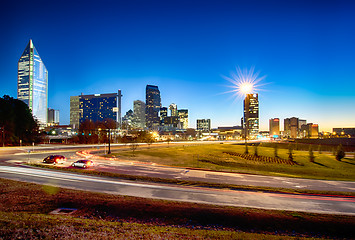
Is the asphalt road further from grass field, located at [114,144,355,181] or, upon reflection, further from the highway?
grass field, located at [114,144,355,181]

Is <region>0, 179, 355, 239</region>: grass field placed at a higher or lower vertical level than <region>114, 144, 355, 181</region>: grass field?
higher

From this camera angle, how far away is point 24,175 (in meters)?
20.7

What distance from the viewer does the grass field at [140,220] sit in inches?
323

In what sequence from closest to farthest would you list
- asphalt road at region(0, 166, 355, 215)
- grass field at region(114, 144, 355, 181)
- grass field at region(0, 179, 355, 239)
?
grass field at region(0, 179, 355, 239)
asphalt road at region(0, 166, 355, 215)
grass field at region(114, 144, 355, 181)

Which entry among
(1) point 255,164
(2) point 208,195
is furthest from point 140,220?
(1) point 255,164

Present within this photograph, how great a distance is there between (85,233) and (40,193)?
30.1 ft

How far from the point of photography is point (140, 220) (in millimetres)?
10391

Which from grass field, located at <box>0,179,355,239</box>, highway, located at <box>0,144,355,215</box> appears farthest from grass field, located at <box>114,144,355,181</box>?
grass field, located at <box>0,179,355,239</box>

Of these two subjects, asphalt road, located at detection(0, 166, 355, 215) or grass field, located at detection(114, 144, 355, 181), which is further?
grass field, located at detection(114, 144, 355, 181)

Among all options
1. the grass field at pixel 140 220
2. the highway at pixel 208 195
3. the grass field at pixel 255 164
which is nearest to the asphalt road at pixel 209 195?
the highway at pixel 208 195

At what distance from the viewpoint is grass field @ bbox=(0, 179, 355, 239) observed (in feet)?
26.9

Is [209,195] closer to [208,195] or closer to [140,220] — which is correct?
[208,195]

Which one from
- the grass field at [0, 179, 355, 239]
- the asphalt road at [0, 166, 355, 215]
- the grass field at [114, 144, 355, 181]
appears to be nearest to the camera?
the grass field at [0, 179, 355, 239]

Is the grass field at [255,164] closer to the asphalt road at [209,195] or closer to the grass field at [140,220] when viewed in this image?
the asphalt road at [209,195]
